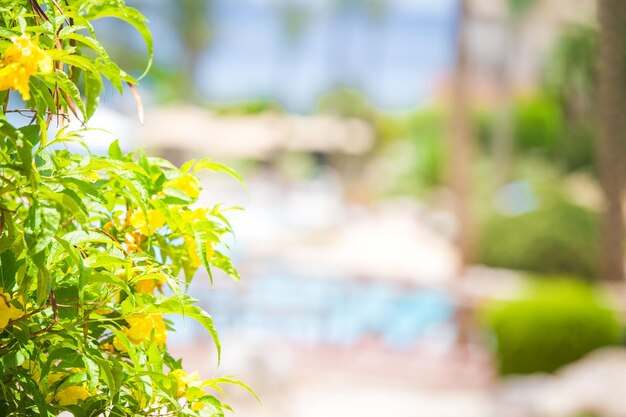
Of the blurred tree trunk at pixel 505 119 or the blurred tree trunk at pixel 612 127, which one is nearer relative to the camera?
the blurred tree trunk at pixel 612 127

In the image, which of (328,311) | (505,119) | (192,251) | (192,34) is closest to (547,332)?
(328,311)

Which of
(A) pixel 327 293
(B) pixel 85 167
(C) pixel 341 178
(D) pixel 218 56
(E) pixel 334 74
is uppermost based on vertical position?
(D) pixel 218 56

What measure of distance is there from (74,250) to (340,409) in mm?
4071

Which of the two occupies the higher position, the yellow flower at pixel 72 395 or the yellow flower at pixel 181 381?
Result: the yellow flower at pixel 181 381

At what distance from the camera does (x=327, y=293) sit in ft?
23.6

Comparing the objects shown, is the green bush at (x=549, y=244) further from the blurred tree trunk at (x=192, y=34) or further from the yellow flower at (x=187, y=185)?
the blurred tree trunk at (x=192, y=34)

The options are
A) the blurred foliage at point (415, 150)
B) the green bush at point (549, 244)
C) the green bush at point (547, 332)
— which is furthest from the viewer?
the blurred foliage at point (415, 150)

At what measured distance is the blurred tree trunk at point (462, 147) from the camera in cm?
614

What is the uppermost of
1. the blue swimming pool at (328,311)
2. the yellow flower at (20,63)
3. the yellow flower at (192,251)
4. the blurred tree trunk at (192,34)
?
the blurred tree trunk at (192,34)

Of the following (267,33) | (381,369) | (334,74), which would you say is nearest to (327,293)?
(381,369)

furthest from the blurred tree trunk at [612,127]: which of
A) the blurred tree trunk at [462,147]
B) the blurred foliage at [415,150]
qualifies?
the blurred foliage at [415,150]

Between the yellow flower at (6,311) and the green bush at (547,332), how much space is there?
14.0ft

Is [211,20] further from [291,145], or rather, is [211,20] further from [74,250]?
[74,250]

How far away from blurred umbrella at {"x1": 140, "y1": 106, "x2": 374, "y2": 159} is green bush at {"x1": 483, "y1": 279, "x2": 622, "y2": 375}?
4.44 meters
